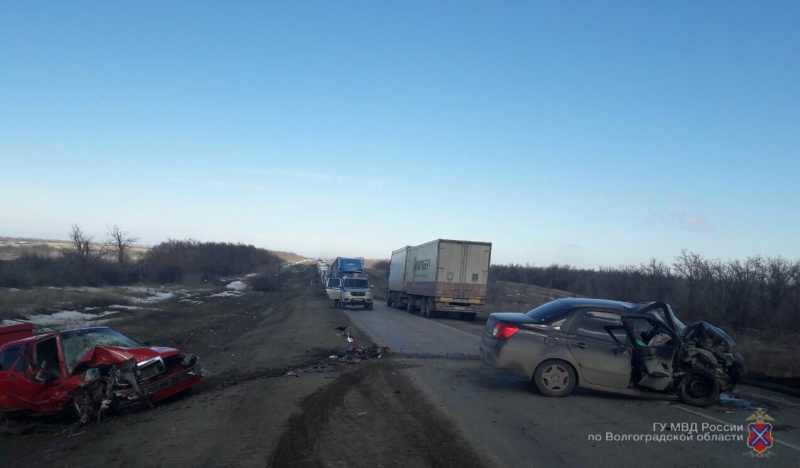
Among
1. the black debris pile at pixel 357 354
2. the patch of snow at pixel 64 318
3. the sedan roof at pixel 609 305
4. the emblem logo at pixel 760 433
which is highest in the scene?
the sedan roof at pixel 609 305

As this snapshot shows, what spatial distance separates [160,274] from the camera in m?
Result: 65.6

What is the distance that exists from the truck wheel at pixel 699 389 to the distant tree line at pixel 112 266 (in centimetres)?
4324

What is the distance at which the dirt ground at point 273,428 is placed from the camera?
6656 millimetres

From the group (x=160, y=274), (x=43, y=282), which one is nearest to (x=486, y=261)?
(x=43, y=282)

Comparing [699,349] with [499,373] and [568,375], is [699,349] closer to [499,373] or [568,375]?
[568,375]

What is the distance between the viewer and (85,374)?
9766 mm

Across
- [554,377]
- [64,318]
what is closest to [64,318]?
[64,318]

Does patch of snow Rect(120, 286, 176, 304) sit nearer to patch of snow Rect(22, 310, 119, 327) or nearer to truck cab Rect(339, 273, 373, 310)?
patch of snow Rect(22, 310, 119, 327)

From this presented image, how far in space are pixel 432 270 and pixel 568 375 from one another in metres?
20.8

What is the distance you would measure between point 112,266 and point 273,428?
54.6 meters

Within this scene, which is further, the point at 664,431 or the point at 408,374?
the point at 408,374

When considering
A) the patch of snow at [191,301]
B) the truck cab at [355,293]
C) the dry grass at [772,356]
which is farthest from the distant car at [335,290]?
the dry grass at [772,356]

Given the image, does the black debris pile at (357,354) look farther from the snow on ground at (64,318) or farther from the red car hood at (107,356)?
the snow on ground at (64,318)

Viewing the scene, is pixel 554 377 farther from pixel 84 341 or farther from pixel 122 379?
pixel 84 341
